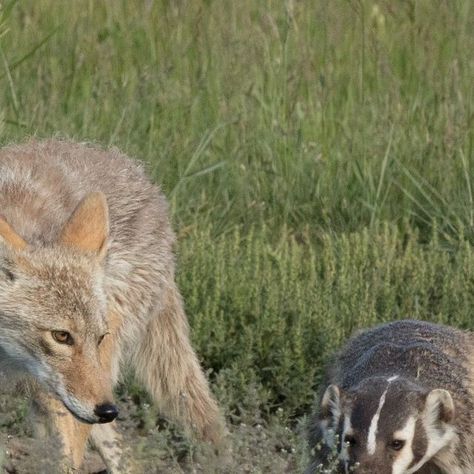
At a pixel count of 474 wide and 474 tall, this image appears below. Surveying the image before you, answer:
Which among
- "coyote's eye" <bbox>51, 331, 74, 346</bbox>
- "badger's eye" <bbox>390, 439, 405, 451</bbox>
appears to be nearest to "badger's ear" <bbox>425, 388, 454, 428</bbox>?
"badger's eye" <bbox>390, 439, 405, 451</bbox>

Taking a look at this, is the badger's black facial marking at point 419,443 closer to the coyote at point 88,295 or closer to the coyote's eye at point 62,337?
the coyote at point 88,295

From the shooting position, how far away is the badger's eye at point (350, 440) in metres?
4.88

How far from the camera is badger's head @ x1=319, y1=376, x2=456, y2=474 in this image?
15.9ft

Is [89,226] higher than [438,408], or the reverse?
[89,226]

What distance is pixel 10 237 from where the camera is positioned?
5500mm

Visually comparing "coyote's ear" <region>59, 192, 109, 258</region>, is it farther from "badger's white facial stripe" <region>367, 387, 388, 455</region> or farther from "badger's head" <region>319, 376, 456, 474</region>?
"badger's white facial stripe" <region>367, 387, 388, 455</region>

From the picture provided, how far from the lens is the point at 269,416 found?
Answer: 6578 millimetres

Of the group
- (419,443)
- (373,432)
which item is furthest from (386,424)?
(419,443)

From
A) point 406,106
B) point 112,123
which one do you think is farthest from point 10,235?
point 406,106

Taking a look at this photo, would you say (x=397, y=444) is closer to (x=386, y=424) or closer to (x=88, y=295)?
(x=386, y=424)

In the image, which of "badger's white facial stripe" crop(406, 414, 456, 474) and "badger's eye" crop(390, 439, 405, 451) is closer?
"badger's eye" crop(390, 439, 405, 451)

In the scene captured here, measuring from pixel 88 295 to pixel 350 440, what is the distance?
1.16 metres

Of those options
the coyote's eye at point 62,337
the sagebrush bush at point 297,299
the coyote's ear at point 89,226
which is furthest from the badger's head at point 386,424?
the sagebrush bush at point 297,299

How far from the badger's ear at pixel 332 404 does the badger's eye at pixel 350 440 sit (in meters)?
0.13
